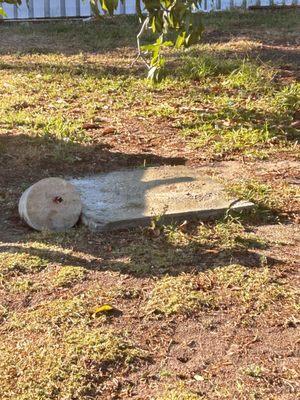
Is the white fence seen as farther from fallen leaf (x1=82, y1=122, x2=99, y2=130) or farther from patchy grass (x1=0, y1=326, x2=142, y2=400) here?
patchy grass (x1=0, y1=326, x2=142, y2=400)

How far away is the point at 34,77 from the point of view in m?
8.70

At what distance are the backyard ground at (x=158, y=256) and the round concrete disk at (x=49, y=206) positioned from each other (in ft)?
0.28

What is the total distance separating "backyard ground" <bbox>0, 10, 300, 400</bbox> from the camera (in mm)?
3143

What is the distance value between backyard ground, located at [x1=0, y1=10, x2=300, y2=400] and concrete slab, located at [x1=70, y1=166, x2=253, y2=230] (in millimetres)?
100

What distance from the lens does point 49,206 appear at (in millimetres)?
4617

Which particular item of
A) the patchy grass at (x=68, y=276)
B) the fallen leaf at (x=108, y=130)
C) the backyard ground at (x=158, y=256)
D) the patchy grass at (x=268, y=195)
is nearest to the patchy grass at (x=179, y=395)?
the backyard ground at (x=158, y=256)

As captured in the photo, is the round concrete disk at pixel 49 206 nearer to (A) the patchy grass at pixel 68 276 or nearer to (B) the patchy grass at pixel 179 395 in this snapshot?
(A) the patchy grass at pixel 68 276

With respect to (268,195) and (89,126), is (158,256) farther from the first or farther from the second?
(89,126)

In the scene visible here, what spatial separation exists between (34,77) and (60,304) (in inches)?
215

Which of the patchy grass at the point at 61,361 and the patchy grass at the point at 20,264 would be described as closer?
the patchy grass at the point at 61,361

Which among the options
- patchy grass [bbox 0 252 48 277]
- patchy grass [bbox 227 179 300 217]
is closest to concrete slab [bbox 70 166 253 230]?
patchy grass [bbox 227 179 300 217]

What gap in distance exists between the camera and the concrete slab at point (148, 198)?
4676 mm

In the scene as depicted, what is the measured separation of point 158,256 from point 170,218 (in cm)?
51

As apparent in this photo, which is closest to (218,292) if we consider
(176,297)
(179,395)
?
(176,297)
